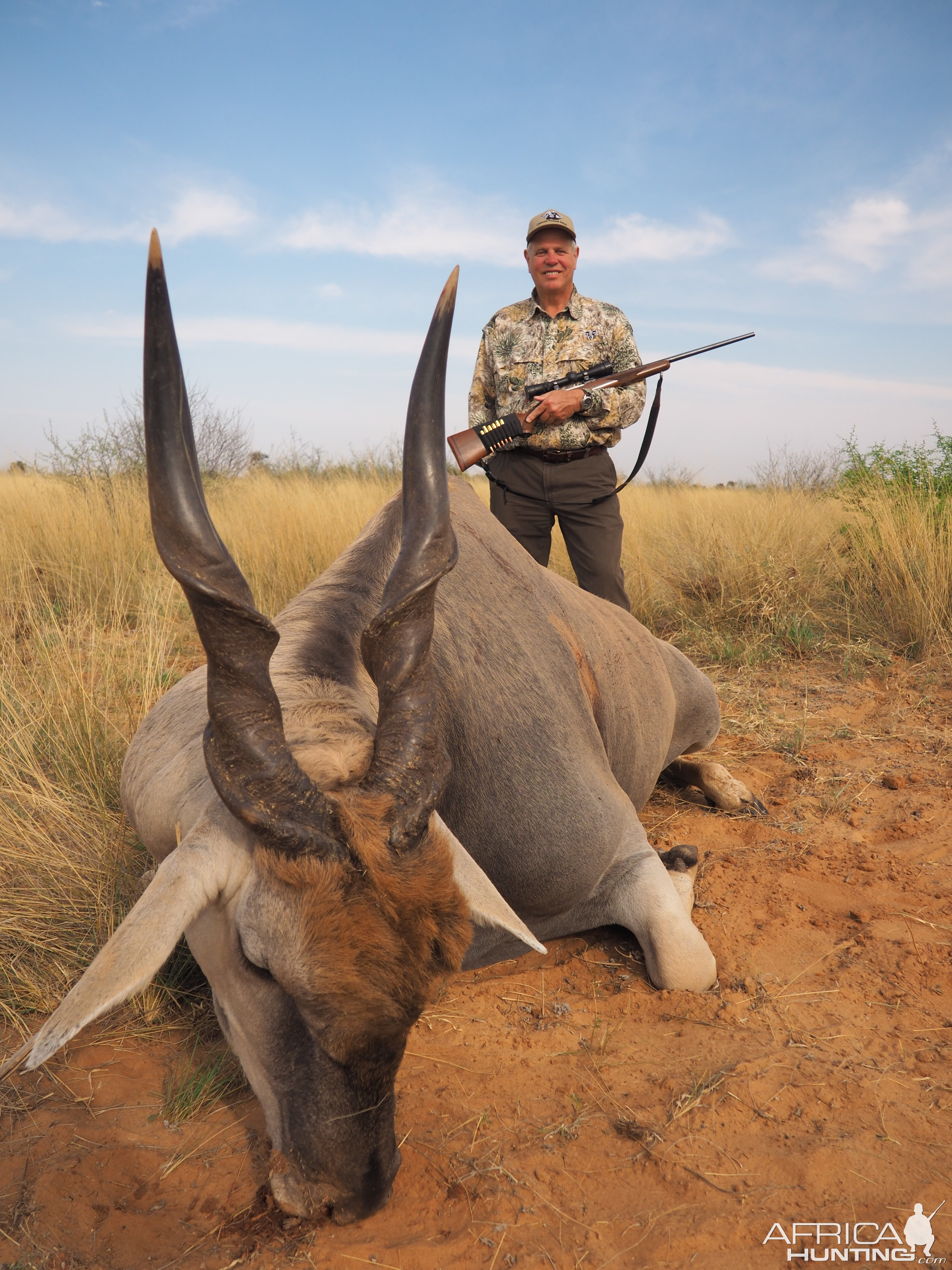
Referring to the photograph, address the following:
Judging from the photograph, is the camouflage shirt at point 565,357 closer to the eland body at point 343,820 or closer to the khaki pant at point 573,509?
the khaki pant at point 573,509

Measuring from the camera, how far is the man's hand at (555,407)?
18.9 feet

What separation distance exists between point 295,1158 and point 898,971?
7.16ft

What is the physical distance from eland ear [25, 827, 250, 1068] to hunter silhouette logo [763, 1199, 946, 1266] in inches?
59.7

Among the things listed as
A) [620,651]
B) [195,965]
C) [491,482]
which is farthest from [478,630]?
[491,482]

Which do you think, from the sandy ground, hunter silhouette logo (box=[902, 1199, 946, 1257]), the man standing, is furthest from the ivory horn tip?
the man standing

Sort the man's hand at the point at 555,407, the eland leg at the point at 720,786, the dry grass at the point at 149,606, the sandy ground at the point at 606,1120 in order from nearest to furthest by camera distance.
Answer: the sandy ground at the point at 606,1120, the dry grass at the point at 149,606, the eland leg at the point at 720,786, the man's hand at the point at 555,407

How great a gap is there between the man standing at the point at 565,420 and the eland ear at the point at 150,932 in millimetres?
4286

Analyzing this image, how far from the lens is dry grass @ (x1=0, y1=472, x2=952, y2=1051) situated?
344cm

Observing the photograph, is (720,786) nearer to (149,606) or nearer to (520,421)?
(520,421)

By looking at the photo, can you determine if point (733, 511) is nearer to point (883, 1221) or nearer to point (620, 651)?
point (620, 651)

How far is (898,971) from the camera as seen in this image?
3.08m

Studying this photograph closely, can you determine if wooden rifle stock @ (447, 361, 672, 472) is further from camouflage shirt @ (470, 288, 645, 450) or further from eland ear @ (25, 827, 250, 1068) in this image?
eland ear @ (25, 827, 250, 1068)

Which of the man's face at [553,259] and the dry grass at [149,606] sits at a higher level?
the man's face at [553,259]

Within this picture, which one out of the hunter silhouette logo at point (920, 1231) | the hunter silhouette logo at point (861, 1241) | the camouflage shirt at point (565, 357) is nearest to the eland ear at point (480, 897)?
the hunter silhouette logo at point (861, 1241)
